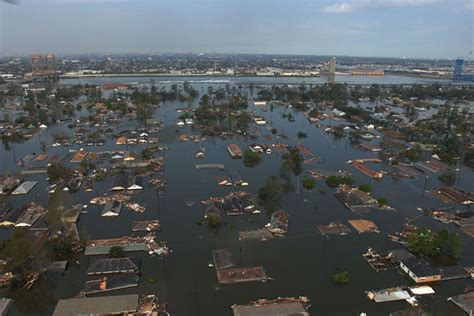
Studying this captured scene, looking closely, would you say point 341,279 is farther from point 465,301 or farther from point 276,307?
point 465,301

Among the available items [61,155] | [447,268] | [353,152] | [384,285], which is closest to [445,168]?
[353,152]

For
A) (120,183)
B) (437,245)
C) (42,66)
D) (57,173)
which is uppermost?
(42,66)

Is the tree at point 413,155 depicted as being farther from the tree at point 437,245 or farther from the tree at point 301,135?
the tree at point 437,245

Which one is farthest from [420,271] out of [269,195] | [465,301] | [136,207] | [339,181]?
[136,207]

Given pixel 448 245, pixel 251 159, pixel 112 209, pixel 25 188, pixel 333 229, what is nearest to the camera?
pixel 448 245

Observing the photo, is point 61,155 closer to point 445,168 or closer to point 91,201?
point 91,201

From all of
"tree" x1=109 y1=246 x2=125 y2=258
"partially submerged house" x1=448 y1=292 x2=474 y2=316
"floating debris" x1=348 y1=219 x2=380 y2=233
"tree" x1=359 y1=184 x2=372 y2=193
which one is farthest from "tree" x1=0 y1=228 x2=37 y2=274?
"tree" x1=359 y1=184 x2=372 y2=193

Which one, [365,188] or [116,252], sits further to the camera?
[365,188]
